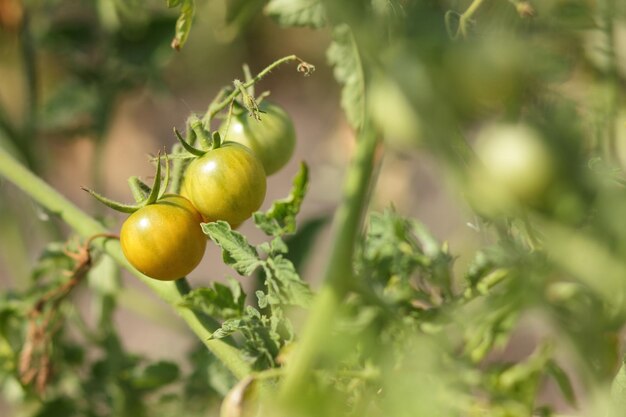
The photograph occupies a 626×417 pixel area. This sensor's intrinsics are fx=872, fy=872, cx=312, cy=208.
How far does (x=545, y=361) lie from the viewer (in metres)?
0.82

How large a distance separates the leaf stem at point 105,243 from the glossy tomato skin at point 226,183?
3.4 inches

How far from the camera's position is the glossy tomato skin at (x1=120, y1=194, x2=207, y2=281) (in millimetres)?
691

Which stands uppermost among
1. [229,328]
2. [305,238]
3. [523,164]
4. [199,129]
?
[199,129]

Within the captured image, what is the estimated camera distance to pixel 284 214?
2.48 feet

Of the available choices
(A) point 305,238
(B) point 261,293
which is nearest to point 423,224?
(A) point 305,238

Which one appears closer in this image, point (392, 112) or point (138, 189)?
point (138, 189)

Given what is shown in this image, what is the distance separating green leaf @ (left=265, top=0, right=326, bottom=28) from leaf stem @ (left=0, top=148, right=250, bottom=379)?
0.86 ft

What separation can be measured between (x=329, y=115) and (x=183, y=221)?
295cm

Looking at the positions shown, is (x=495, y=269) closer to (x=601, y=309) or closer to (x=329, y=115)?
(x=601, y=309)

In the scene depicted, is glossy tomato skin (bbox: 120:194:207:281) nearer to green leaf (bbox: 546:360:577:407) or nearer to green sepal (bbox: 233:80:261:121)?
green sepal (bbox: 233:80:261:121)

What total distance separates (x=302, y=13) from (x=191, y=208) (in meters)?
0.22

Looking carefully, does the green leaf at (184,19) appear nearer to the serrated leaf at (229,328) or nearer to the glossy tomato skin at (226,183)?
the glossy tomato skin at (226,183)

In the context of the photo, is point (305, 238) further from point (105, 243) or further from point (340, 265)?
point (340, 265)

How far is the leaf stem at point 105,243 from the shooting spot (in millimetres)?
729
